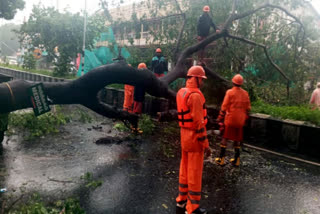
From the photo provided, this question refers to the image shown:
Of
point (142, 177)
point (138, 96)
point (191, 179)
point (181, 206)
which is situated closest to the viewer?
point (191, 179)

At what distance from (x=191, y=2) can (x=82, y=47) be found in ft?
34.1

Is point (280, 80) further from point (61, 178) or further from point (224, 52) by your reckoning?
point (61, 178)

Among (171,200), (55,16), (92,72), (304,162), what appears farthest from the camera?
(55,16)

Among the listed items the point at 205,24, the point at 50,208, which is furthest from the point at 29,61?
the point at 50,208

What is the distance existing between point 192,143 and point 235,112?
90.7 inches

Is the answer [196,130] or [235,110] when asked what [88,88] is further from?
Result: [235,110]

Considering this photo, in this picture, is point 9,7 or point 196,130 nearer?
point 196,130

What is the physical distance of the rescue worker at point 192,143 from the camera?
12.0ft

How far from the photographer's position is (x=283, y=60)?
1034cm

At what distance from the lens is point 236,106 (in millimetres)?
5680

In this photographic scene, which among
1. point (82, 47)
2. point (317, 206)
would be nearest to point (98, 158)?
point (317, 206)

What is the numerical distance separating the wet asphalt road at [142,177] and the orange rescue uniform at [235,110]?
0.73 m

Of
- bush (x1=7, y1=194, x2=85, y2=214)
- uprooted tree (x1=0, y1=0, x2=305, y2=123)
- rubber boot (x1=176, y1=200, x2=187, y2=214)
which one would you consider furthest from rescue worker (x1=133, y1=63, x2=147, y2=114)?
bush (x1=7, y1=194, x2=85, y2=214)

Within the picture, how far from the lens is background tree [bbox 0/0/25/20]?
2045 centimetres
